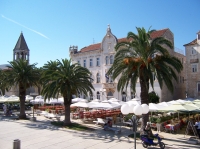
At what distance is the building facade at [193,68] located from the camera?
37156 mm

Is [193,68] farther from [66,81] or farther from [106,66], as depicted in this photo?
[66,81]

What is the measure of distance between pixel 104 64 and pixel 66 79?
24.9 meters

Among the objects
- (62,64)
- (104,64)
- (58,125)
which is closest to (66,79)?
(62,64)

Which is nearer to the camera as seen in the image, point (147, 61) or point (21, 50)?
point (147, 61)

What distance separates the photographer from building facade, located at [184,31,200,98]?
122 feet

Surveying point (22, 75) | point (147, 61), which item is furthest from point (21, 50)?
point (147, 61)

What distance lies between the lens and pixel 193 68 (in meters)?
37.8

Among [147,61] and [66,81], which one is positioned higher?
[147,61]

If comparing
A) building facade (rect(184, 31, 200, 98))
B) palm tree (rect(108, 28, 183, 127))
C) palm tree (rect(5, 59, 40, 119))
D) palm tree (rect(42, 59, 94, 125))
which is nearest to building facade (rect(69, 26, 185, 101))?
building facade (rect(184, 31, 200, 98))

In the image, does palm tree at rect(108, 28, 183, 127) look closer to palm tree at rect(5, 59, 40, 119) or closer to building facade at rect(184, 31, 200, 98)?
palm tree at rect(5, 59, 40, 119)

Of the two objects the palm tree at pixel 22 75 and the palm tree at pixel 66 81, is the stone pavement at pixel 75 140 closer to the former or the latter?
the palm tree at pixel 66 81

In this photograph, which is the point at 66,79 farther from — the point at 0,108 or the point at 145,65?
the point at 0,108

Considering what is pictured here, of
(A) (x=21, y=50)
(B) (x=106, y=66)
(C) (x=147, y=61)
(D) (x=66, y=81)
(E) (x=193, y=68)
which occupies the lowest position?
(D) (x=66, y=81)

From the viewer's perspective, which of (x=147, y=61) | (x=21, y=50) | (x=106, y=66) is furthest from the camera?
(x=21, y=50)
